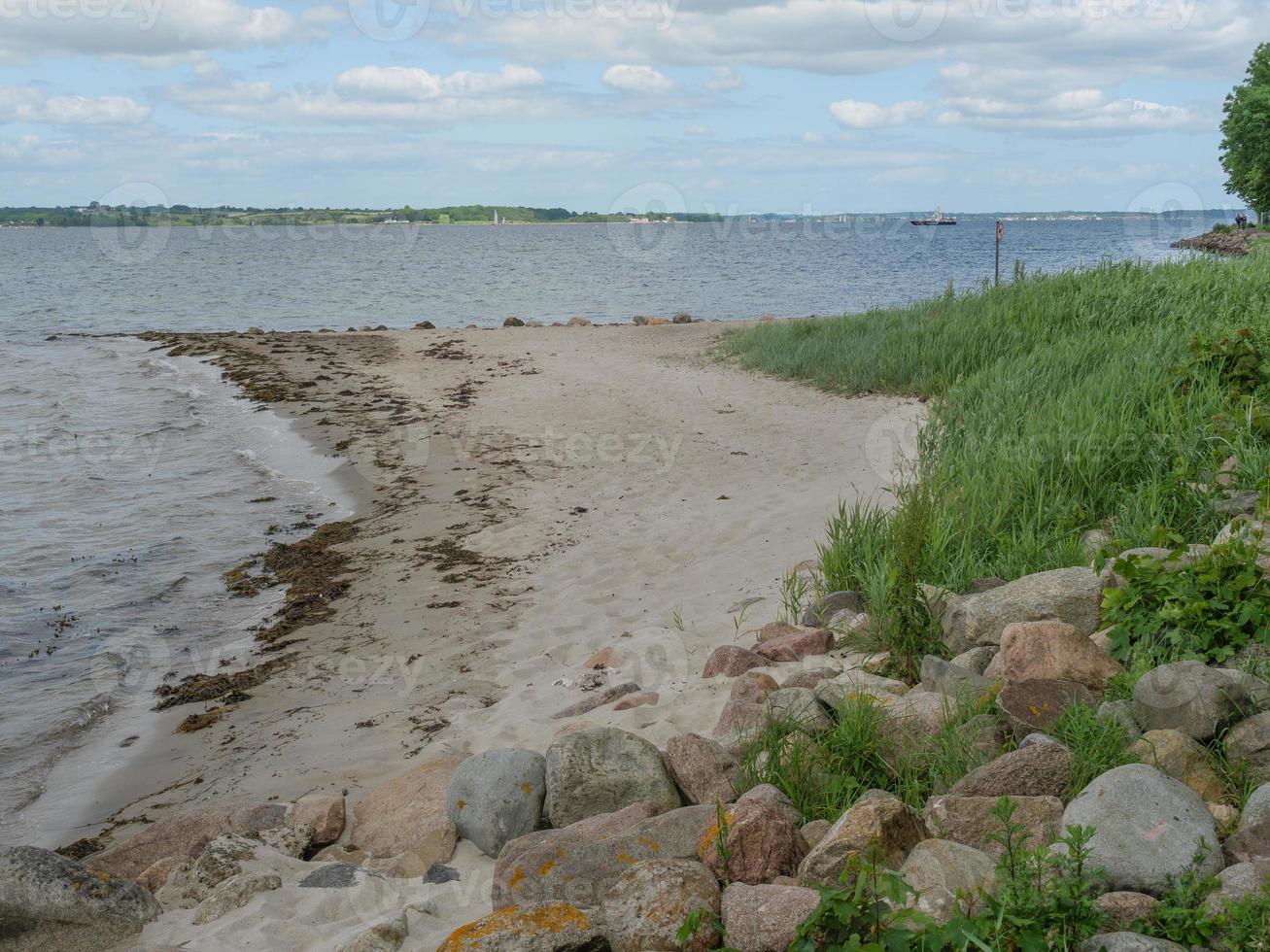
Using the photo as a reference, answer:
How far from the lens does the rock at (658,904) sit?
3146mm

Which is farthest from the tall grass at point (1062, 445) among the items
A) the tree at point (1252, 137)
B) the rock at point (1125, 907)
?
the tree at point (1252, 137)

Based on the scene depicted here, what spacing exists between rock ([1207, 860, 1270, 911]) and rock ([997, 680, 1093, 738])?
3.86ft

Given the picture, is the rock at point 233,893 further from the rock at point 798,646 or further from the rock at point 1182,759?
the rock at point 1182,759

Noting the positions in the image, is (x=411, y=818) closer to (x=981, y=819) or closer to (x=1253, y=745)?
(x=981, y=819)

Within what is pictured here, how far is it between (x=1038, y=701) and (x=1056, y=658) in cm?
30

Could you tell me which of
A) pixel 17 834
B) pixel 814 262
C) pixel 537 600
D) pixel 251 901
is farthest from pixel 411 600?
pixel 814 262

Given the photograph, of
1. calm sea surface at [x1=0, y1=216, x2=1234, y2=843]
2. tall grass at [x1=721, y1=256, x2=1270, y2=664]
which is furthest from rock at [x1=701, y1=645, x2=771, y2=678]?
calm sea surface at [x1=0, y1=216, x2=1234, y2=843]

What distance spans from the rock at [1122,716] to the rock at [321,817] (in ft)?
11.7

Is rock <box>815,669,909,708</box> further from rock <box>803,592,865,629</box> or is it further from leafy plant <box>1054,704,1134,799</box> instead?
rock <box>803,592,865,629</box>

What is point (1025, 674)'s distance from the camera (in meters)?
4.47

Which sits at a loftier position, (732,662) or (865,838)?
(865,838)

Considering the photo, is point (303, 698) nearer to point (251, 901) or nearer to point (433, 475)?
point (251, 901)

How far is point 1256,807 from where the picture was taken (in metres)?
3.38

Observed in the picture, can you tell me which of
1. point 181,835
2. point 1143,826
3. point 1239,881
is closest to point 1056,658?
point 1143,826
